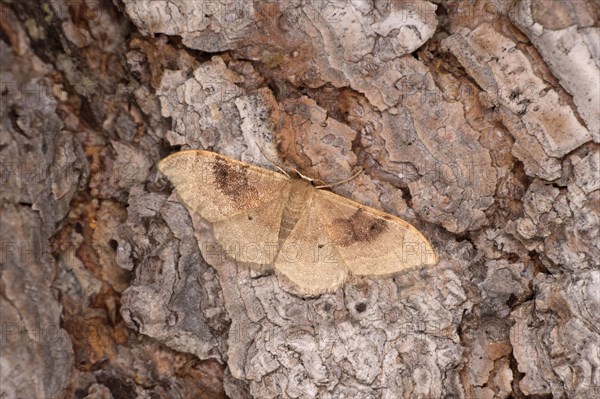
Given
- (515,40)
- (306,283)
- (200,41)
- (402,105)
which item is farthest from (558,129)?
(200,41)

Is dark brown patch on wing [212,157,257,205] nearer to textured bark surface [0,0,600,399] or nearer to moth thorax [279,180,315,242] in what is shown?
textured bark surface [0,0,600,399]

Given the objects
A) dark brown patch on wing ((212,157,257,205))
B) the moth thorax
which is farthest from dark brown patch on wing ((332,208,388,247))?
dark brown patch on wing ((212,157,257,205))

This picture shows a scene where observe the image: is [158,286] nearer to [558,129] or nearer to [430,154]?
[430,154]

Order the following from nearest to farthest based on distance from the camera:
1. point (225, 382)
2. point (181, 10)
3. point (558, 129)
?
point (558, 129) < point (181, 10) < point (225, 382)

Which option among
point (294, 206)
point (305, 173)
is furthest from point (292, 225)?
point (305, 173)

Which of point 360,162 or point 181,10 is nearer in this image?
point 181,10

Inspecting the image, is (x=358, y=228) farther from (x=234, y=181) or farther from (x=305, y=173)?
(x=234, y=181)

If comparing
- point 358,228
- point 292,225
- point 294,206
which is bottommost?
point 292,225

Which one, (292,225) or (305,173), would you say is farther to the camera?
(292,225)
